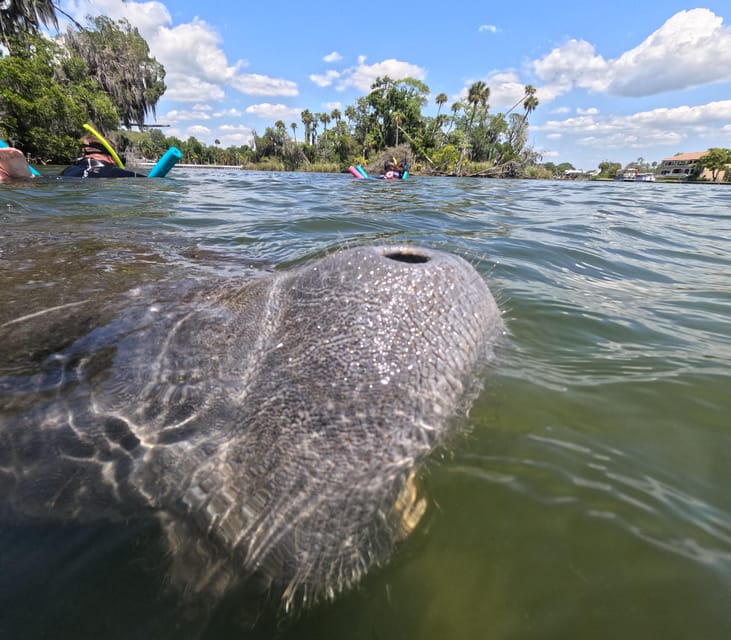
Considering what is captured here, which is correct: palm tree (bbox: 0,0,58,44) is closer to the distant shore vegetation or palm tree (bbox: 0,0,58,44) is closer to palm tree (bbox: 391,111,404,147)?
the distant shore vegetation

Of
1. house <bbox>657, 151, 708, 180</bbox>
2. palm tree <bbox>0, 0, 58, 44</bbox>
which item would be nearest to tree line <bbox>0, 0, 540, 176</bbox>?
palm tree <bbox>0, 0, 58, 44</bbox>

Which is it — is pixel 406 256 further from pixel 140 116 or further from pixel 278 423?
pixel 140 116

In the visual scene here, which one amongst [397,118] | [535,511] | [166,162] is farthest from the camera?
[397,118]

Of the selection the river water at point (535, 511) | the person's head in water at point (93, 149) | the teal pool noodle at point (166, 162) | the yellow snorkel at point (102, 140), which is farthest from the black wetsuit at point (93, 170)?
the river water at point (535, 511)

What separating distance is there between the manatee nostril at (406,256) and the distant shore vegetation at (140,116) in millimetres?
30349

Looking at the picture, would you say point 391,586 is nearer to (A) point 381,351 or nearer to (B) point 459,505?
(B) point 459,505

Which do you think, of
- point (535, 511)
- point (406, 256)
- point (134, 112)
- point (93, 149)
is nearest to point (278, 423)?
point (406, 256)

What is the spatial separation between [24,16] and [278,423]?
32.7 m

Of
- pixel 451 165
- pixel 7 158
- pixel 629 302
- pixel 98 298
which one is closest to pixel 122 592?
pixel 98 298

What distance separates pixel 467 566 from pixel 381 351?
750mm

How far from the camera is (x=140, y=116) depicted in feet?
129

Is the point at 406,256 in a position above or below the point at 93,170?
above

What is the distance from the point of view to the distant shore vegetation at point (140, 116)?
22866 mm

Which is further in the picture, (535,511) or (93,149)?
(93,149)
